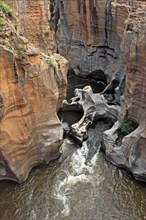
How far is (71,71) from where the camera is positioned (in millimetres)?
27047

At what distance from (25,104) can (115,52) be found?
12692 millimetres

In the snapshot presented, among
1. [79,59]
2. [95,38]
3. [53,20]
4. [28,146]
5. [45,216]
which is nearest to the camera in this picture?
[45,216]

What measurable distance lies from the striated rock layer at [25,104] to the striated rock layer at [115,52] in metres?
3.50

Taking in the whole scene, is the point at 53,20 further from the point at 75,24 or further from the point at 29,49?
the point at 29,49

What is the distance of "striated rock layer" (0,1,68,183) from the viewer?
38.7 feet

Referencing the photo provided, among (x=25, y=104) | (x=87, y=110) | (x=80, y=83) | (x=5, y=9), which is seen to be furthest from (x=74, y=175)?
(x=80, y=83)

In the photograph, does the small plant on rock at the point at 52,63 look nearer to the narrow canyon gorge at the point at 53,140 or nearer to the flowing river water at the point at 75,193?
the narrow canyon gorge at the point at 53,140

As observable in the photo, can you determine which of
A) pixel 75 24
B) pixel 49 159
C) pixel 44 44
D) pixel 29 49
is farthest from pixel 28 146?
pixel 75 24

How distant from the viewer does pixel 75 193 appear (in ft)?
43.2

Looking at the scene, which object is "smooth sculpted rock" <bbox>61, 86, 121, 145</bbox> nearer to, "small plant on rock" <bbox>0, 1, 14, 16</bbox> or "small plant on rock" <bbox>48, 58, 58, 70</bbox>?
"small plant on rock" <bbox>48, 58, 58, 70</bbox>

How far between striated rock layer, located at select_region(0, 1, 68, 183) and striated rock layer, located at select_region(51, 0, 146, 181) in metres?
3.50

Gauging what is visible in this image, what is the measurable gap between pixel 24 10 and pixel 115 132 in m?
8.22

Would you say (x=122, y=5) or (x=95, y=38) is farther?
(x=95, y=38)

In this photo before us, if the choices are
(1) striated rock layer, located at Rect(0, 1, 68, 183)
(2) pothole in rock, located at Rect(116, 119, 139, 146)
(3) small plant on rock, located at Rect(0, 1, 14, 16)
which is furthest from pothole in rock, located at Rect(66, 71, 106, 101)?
(3) small plant on rock, located at Rect(0, 1, 14, 16)
